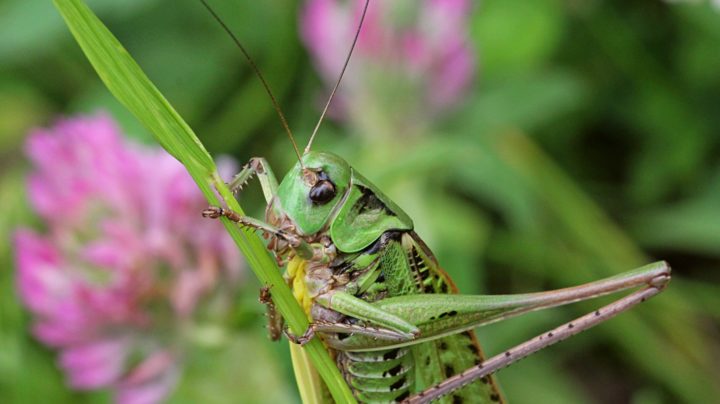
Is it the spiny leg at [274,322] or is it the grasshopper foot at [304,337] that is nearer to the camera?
the grasshopper foot at [304,337]

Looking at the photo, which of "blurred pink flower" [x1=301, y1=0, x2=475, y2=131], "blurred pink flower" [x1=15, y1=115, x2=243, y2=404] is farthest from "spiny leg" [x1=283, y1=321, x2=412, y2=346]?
"blurred pink flower" [x1=301, y1=0, x2=475, y2=131]

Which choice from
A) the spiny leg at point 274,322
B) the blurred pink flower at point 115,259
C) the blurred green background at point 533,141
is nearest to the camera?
the spiny leg at point 274,322

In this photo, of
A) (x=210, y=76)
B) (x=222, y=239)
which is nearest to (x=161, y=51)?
(x=210, y=76)

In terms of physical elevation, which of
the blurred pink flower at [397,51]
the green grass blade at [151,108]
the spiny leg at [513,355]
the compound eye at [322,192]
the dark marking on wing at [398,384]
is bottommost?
the spiny leg at [513,355]

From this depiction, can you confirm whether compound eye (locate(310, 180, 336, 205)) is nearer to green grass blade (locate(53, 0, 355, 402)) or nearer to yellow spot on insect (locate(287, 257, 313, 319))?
yellow spot on insect (locate(287, 257, 313, 319))

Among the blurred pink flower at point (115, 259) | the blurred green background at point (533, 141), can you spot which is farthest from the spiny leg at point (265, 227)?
the blurred green background at point (533, 141)

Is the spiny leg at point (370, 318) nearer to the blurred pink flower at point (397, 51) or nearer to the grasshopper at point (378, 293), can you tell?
the grasshopper at point (378, 293)

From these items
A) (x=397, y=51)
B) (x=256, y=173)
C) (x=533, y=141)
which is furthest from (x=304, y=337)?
(x=533, y=141)

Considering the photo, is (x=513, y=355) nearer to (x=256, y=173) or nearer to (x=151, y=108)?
(x=256, y=173)
